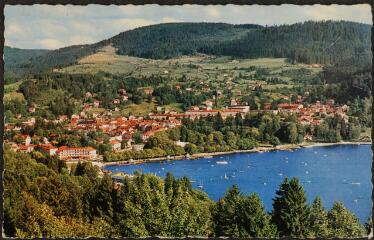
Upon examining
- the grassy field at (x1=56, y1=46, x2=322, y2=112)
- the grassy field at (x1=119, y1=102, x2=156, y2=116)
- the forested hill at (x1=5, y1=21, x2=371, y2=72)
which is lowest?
the grassy field at (x1=119, y1=102, x2=156, y2=116)

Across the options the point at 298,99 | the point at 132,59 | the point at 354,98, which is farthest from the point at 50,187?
the point at 354,98

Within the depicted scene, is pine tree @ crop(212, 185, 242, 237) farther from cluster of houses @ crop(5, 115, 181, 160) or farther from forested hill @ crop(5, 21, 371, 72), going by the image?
forested hill @ crop(5, 21, 371, 72)

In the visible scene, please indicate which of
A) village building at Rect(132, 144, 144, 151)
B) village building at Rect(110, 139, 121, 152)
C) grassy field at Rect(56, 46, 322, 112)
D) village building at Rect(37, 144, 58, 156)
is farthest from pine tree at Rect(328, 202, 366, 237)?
village building at Rect(37, 144, 58, 156)

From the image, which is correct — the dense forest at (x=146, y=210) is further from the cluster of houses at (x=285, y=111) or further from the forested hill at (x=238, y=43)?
the forested hill at (x=238, y=43)

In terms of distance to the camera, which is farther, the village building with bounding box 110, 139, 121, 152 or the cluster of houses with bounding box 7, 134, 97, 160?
the village building with bounding box 110, 139, 121, 152

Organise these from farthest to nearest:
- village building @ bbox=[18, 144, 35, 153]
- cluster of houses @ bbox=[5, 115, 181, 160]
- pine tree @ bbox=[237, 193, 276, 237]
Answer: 1. cluster of houses @ bbox=[5, 115, 181, 160]
2. village building @ bbox=[18, 144, 35, 153]
3. pine tree @ bbox=[237, 193, 276, 237]

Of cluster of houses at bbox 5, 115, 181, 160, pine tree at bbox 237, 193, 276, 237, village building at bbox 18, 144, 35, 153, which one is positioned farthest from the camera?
cluster of houses at bbox 5, 115, 181, 160

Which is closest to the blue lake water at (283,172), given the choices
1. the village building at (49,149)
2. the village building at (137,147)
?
the village building at (137,147)
